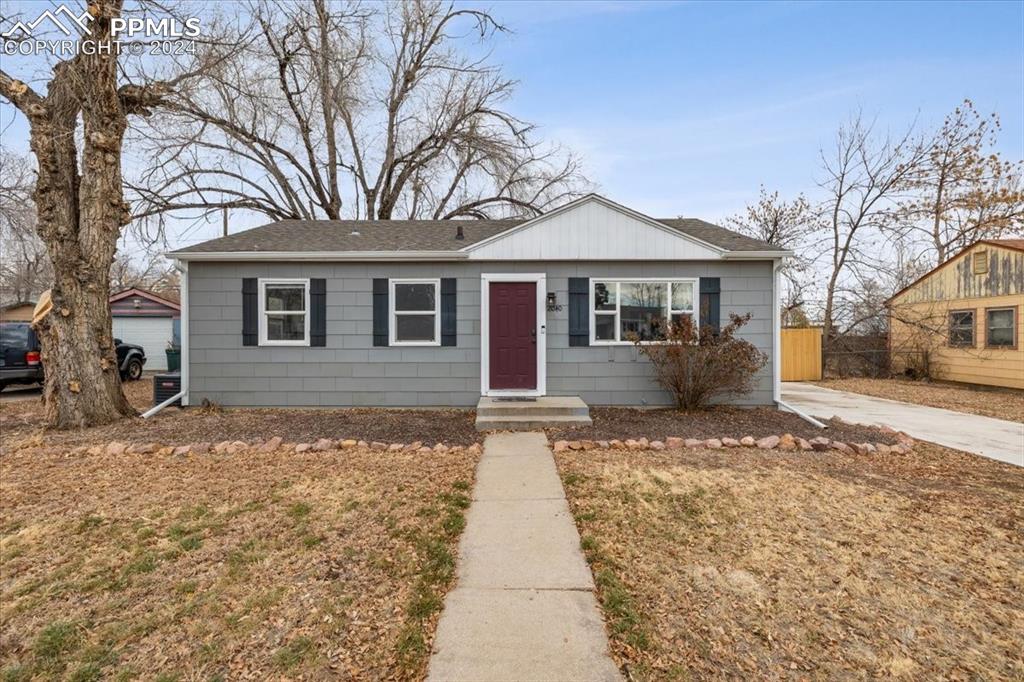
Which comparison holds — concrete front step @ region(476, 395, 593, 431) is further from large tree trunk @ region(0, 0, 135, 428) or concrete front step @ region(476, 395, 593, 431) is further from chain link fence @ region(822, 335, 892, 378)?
chain link fence @ region(822, 335, 892, 378)

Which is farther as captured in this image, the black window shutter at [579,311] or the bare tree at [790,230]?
the bare tree at [790,230]

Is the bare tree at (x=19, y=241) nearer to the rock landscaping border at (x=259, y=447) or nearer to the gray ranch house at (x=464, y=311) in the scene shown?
the gray ranch house at (x=464, y=311)

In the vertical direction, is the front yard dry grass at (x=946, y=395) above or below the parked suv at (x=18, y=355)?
below

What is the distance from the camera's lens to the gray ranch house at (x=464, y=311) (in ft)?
26.2

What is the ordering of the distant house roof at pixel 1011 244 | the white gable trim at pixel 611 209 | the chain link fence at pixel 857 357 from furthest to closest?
the chain link fence at pixel 857 357
the distant house roof at pixel 1011 244
the white gable trim at pixel 611 209

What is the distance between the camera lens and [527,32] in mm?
15266

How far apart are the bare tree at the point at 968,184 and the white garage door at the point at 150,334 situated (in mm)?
25992

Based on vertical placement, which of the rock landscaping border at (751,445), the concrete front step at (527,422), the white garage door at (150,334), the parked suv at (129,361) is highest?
the white garage door at (150,334)

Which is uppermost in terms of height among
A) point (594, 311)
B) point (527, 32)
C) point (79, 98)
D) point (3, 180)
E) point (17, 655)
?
point (527, 32)

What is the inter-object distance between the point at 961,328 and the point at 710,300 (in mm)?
9319

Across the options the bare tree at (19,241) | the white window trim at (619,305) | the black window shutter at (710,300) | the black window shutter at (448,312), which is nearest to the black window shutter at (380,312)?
the black window shutter at (448,312)

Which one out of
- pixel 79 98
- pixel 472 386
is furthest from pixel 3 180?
pixel 472 386

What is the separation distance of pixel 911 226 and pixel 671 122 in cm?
1138

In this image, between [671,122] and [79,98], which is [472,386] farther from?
[671,122]
